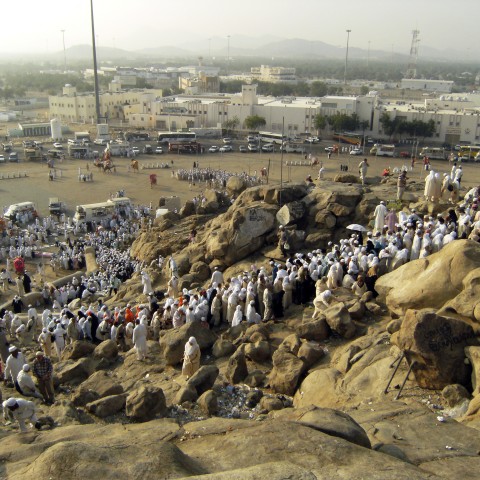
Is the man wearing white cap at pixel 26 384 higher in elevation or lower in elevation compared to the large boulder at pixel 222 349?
higher

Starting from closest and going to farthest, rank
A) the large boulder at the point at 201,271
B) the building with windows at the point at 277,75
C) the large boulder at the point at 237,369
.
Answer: the large boulder at the point at 237,369 < the large boulder at the point at 201,271 < the building with windows at the point at 277,75

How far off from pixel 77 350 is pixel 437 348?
25.4 feet

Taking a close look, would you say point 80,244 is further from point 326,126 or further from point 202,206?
point 326,126

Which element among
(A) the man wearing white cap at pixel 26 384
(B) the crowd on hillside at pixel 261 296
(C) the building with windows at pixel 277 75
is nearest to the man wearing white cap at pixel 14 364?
(A) the man wearing white cap at pixel 26 384

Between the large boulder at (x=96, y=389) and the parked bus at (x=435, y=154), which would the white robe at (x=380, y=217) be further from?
the parked bus at (x=435, y=154)

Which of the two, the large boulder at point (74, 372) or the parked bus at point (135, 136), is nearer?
the large boulder at point (74, 372)

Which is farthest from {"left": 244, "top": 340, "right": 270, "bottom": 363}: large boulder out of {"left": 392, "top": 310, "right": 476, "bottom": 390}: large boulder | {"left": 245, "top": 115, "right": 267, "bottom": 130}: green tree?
{"left": 245, "top": 115, "right": 267, "bottom": 130}: green tree

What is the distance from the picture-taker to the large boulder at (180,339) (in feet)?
36.1

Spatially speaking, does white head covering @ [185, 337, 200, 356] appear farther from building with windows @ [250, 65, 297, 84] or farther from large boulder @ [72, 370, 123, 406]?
building with windows @ [250, 65, 297, 84]

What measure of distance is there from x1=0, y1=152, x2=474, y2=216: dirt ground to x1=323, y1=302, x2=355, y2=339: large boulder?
20360 mm

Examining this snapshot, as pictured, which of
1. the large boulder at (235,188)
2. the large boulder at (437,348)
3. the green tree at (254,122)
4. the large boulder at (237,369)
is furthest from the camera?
Result: the green tree at (254,122)

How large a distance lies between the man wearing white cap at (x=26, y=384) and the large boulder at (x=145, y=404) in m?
2.06

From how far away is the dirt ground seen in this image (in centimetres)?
3362

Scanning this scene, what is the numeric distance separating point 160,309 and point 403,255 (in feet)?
19.5
